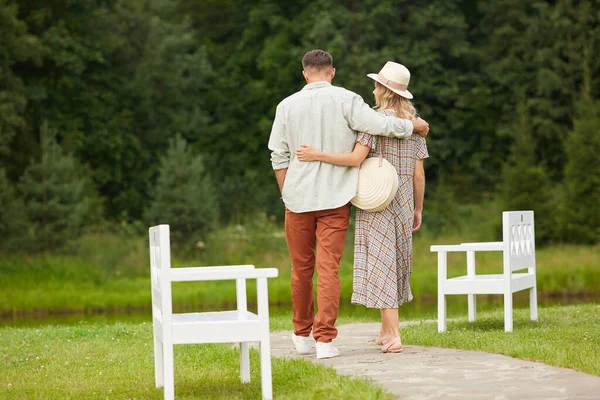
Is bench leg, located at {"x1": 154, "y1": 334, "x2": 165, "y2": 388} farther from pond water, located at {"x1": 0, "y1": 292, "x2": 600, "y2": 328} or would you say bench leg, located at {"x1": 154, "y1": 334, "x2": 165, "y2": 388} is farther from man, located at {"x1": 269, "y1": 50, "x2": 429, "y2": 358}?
pond water, located at {"x1": 0, "y1": 292, "x2": 600, "y2": 328}

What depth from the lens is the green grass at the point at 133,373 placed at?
5.62 meters

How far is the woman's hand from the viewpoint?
6.52 m

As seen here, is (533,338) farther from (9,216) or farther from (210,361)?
(9,216)

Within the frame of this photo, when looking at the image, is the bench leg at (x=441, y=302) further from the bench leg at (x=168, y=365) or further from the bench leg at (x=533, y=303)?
the bench leg at (x=168, y=365)

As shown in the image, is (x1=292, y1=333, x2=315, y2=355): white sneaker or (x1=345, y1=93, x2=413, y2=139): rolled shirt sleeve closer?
(x1=345, y1=93, x2=413, y2=139): rolled shirt sleeve

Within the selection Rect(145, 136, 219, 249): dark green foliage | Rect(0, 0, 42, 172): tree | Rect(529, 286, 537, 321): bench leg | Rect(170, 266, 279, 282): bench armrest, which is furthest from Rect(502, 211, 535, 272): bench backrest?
Rect(0, 0, 42, 172): tree

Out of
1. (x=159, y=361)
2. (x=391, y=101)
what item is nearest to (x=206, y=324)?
(x=159, y=361)

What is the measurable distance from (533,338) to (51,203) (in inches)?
780

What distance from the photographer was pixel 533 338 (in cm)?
732

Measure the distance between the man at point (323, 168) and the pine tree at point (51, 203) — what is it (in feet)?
62.7

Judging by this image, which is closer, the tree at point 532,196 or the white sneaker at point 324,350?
the white sneaker at point 324,350

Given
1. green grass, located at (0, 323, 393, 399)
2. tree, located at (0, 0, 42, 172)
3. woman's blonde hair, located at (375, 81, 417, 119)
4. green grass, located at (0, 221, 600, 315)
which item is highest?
tree, located at (0, 0, 42, 172)

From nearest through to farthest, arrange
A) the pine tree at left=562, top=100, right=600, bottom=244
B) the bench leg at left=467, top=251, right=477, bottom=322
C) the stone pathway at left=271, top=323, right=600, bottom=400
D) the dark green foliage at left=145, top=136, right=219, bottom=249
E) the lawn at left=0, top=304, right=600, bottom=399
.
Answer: the stone pathway at left=271, top=323, right=600, bottom=400 < the lawn at left=0, top=304, right=600, bottom=399 < the bench leg at left=467, top=251, right=477, bottom=322 < the pine tree at left=562, top=100, right=600, bottom=244 < the dark green foliage at left=145, top=136, right=219, bottom=249

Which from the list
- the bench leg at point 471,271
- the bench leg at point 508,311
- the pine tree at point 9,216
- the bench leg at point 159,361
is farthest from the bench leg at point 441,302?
the pine tree at point 9,216
